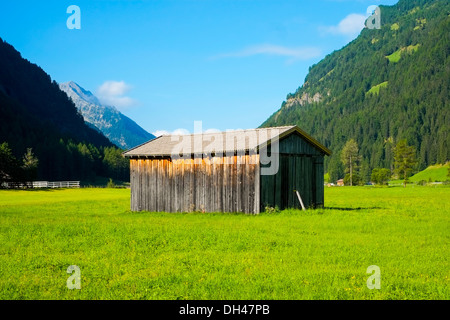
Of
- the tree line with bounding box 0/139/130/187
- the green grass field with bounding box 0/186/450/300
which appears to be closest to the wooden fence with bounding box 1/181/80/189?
the tree line with bounding box 0/139/130/187

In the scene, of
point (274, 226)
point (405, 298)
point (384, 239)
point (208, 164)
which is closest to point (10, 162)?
point (208, 164)

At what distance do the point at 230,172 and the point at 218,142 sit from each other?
3271mm

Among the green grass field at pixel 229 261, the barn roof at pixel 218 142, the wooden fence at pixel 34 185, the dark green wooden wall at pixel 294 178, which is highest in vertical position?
the barn roof at pixel 218 142

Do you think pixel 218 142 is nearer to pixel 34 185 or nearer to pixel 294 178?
pixel 294 178

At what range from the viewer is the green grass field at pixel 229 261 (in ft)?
34.5

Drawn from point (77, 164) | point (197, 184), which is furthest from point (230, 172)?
point (77, 164)

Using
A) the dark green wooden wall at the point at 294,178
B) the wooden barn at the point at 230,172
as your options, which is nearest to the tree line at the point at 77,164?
the wooden barn at the point at 230,172

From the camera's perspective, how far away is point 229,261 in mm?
13867

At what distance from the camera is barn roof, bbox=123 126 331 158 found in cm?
3161

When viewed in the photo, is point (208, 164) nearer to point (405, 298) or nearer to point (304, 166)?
point (304, 166)

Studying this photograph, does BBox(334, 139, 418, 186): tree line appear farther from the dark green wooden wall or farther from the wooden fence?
the dark green wooden wall

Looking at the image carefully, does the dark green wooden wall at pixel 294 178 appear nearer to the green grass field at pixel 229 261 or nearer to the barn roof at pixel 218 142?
the barn roof at pixel 218 142

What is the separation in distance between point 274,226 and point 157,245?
25.9 ft
